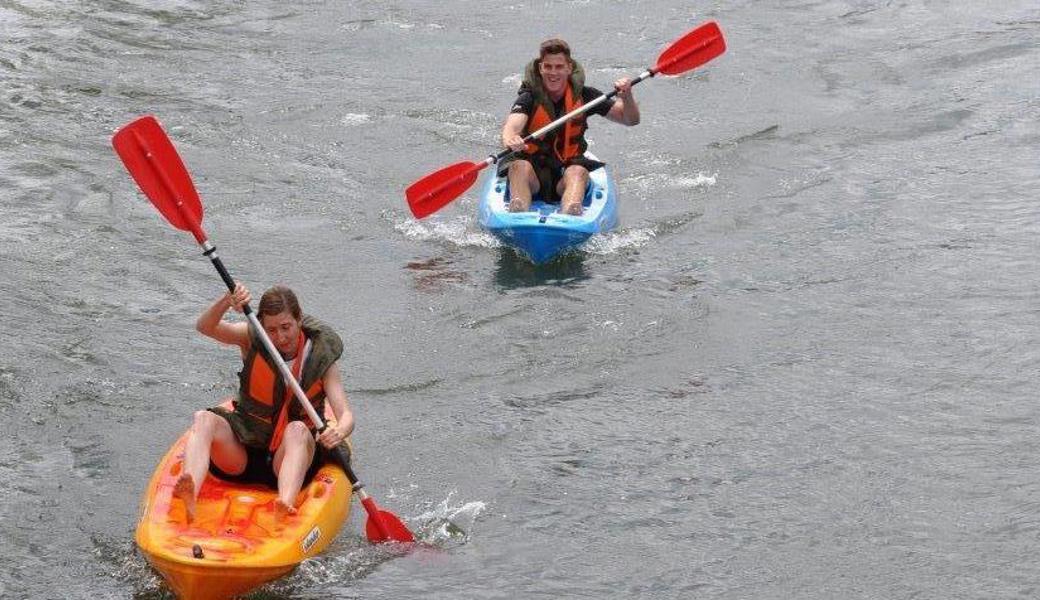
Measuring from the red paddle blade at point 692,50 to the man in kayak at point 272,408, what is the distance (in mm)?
4950

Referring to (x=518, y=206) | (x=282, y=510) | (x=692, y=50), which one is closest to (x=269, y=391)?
(x=282, y=510)

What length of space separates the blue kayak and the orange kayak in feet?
11.4

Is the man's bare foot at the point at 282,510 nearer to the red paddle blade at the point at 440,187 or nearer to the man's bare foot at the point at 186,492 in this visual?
the man's bare foot at the point at 186,492

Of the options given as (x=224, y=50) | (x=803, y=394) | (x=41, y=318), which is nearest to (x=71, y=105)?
(x=224, y=50)

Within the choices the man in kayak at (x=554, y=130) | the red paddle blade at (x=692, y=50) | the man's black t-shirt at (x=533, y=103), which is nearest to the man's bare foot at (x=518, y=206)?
the man in kayak at (x=554, y=130)

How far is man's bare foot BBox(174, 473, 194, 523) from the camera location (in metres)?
5.87

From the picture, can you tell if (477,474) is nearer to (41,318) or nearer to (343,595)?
(343,595)

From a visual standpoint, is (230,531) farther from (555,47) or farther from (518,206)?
(555,47)

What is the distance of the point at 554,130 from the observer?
10.2 m

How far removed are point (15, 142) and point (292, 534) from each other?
707 centimetres

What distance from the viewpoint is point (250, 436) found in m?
6.43

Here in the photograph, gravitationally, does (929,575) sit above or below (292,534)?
below

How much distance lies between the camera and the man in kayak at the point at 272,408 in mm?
6223

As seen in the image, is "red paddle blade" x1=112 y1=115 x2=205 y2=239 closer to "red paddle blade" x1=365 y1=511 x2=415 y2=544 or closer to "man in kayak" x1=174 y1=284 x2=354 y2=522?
"man in kayak" x1=174 y1=284 x2=354 y2=522
